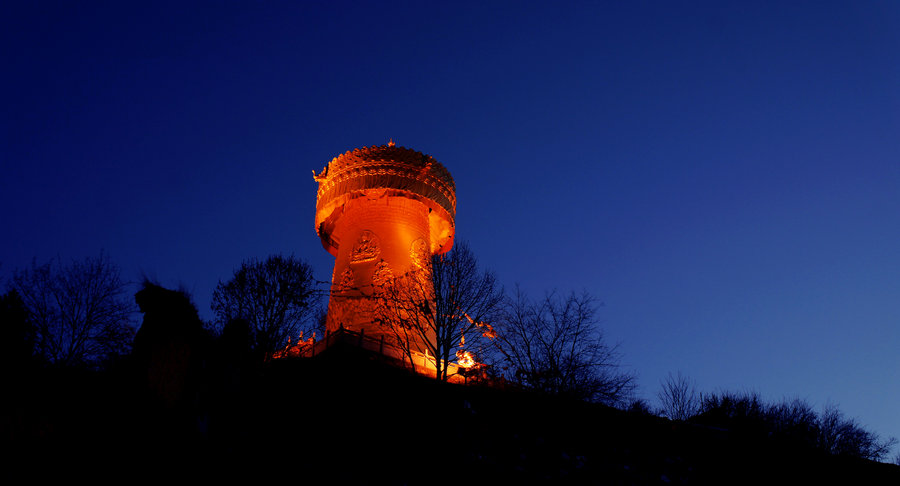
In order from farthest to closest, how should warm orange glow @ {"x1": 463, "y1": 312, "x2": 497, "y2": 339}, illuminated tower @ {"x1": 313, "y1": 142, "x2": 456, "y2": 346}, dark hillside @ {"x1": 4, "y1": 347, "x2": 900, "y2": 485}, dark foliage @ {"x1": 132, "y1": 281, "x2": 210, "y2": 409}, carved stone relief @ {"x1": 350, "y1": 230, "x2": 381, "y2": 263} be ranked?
carved stone relief @ {"x1": 350, "y1": 230, "x2": 381, "y2": 263} < illuminated tower @ {"x1": 313, "y1": 142, "x2": 456, "y2": 346} < warm orange glow @ {"x1": 463, "y1": 312, "x2": 497, "y2": 339} < dark foliage @ {"x1": 132, "y1": 281, "x2": 210, "y2": 409} < dark hillside @ {"x1": 4, "y1": 347, "x2": 900, "y2": 485}

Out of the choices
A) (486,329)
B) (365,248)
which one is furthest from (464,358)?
(365,248)

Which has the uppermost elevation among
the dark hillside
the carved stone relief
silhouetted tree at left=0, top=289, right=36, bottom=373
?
the carved stone relief

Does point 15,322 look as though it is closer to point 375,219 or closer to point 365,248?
point 365,248

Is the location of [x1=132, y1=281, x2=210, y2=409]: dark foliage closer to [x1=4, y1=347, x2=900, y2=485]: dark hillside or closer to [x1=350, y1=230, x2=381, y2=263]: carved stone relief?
[x1=4, y1=347, x2=900, y2=485]: dark hillside

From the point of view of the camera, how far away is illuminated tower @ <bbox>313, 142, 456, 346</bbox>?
25047mm

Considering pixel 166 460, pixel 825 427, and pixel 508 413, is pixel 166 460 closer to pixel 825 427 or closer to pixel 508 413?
pixel 508 413

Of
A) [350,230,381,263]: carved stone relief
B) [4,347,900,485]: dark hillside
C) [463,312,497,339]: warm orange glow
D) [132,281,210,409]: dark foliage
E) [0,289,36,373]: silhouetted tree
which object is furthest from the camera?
[350,230,381,263]: carved stone relief

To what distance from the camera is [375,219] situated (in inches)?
1074

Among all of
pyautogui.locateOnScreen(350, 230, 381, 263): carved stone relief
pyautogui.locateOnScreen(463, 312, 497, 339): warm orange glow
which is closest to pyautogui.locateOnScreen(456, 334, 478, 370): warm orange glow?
pyautogui.locateOnScreen(463, 312, 497, 339): warm orange glow

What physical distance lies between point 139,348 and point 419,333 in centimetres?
1324

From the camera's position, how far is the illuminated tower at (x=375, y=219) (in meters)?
25.0

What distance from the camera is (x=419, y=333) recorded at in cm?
2173

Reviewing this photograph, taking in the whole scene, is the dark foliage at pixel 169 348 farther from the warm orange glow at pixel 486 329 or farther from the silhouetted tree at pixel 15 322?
the warm orange glow at pixel 486 329

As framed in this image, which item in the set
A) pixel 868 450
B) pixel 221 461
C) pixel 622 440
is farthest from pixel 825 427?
pixel 221 461
